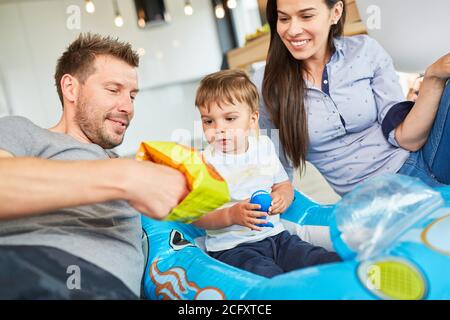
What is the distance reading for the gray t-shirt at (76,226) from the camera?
2.43 ft

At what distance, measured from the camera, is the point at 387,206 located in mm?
719

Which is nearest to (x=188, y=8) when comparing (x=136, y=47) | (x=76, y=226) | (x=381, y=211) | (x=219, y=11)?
(x=219, y=11)

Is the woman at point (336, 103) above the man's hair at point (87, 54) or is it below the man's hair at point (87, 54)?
below

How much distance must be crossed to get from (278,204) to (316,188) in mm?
1288

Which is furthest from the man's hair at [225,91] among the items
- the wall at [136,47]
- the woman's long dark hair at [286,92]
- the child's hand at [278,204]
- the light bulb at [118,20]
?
the wall at [136,47]

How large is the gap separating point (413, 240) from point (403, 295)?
126 mm

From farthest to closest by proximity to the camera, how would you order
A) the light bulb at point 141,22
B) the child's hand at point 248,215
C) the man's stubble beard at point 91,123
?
the light bulb at point 141,22
the man's stubble beard at point 91,123
the child's hand at point 248,215

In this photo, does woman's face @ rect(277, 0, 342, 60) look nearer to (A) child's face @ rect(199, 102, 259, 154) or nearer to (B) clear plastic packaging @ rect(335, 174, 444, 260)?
(A) child's face @ rect(199, 102, 259, 154)

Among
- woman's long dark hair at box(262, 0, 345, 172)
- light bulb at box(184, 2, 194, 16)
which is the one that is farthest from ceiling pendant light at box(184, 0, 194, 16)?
woman's long dark hair at box(262, 0, 345, 172)

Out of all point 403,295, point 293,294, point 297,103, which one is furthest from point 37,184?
point 297,103

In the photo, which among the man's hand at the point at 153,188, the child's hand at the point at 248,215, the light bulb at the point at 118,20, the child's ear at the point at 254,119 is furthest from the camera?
the light bulb at the point at 118,20

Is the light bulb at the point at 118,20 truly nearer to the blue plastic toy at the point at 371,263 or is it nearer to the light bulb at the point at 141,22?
the light bulb at the point at 141,22

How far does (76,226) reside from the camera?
799 mm

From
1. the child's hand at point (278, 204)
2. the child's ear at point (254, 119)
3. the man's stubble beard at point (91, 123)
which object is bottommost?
the child's hand at point (278, 204)
